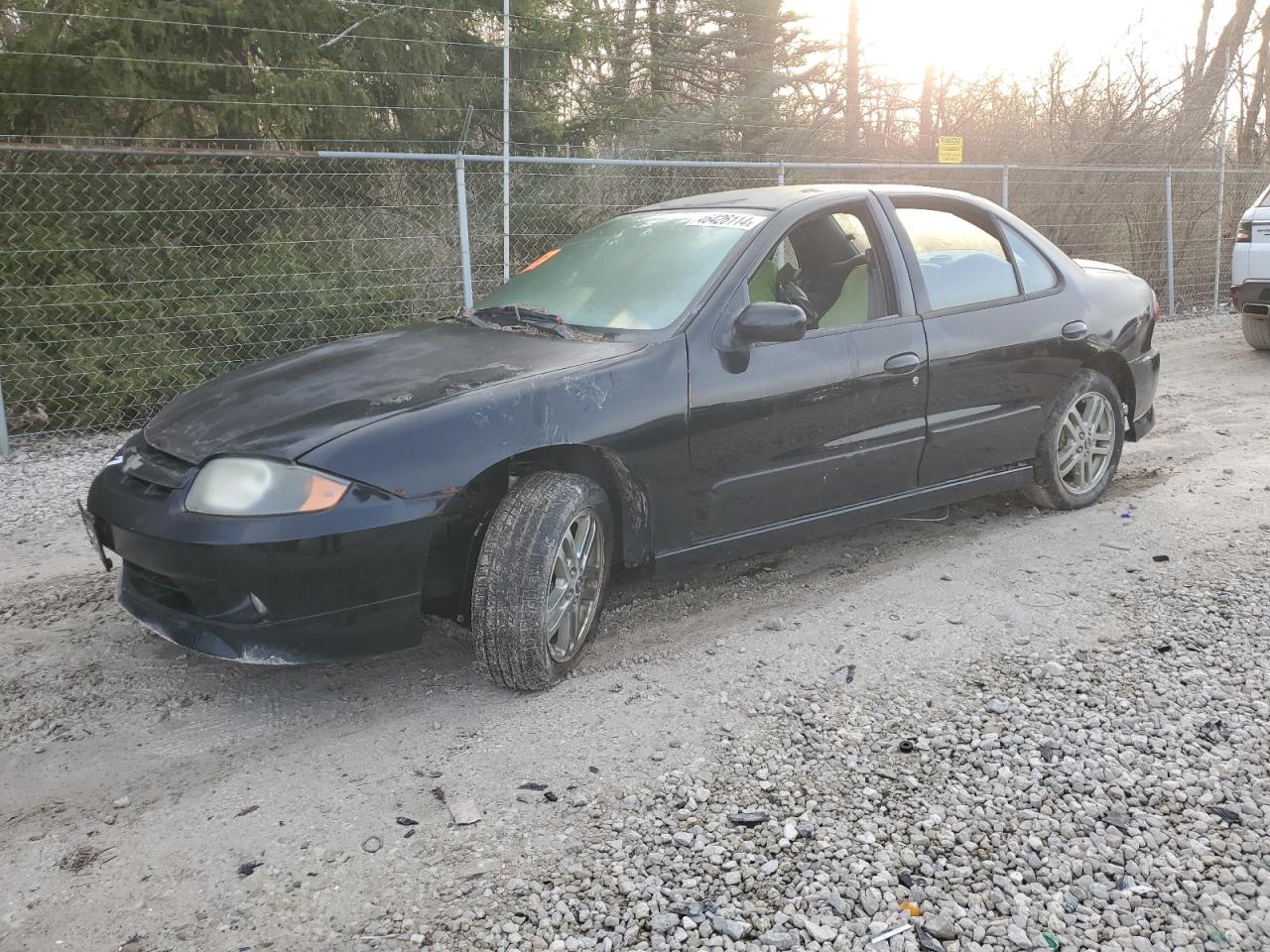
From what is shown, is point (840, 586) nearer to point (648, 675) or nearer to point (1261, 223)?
point (648, 675)

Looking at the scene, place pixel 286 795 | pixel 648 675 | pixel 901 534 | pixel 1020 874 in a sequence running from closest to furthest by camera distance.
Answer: pixel 1020 874 → pixel 286 795 → pixel 648 675 → pixel 901 534

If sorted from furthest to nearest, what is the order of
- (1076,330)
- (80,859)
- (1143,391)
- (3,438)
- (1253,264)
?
1. (1253,264)
2. (3,438)
3. (1143,391)
4. (1076,330)
5. (80,859)

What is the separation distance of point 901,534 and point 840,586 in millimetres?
831

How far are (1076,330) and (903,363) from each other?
1.24 metres

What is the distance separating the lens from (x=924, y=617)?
159 inches

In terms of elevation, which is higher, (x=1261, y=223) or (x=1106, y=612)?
(x=1261, y=223)

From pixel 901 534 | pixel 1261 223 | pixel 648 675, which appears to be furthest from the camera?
pixel 1261 223

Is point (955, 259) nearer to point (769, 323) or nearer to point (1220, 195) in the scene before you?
point (769, 323)

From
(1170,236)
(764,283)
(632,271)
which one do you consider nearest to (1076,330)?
(764,283)

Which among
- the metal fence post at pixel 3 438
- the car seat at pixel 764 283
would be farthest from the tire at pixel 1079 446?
the metal fence post at pixel 3 438

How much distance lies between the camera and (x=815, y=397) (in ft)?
13.3

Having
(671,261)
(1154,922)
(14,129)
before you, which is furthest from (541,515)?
(14,129)

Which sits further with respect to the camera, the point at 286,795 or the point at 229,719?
the point at 229,719

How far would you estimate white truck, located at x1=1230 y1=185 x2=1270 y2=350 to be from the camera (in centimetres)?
934
